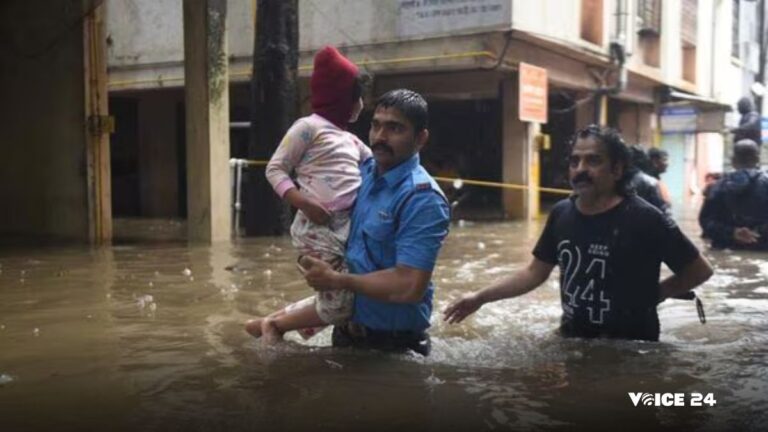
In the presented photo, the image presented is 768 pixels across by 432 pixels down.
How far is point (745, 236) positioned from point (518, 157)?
7.55m

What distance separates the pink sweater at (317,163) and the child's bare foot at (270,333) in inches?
27.2

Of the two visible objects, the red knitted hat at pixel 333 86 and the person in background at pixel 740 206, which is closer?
the red knitted hat at pixel 333 86

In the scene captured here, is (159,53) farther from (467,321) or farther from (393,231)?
(393,231)

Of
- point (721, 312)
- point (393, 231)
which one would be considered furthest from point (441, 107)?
point (393, 231)

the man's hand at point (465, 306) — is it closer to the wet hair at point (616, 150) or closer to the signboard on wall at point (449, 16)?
the wet hair at point (616, 150)

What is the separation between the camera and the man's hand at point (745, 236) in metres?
9.85

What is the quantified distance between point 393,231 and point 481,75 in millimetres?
13857

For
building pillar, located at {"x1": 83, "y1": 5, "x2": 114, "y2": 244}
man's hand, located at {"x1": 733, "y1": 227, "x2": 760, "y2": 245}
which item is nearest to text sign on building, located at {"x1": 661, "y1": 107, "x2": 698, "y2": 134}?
man's hand, located at {"x1": 733, "y1": 227, "x2": 760, "y2": 245}

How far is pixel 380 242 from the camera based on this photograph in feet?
12.2

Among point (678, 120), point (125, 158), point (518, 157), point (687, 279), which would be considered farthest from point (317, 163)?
point (678, 120)

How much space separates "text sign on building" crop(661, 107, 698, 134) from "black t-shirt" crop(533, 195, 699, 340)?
20039 mm

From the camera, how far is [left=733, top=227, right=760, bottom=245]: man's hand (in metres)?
9.85

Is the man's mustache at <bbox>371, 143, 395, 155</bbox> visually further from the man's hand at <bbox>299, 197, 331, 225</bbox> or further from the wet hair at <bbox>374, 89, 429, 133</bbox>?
the man's hand at <bbox>299, 197, 331, 225</bbox>

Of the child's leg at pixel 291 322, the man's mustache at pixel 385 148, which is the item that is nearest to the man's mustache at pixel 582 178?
the man's mustache at pixel 385 148
